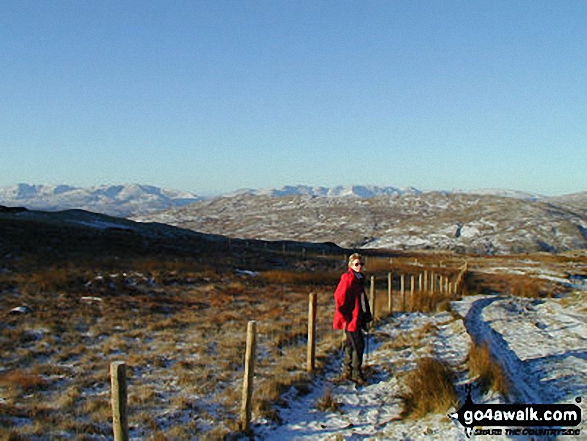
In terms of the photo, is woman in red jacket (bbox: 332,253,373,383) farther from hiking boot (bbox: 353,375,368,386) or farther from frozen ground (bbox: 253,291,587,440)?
frozen ground (bbox: 253,291,587,440)

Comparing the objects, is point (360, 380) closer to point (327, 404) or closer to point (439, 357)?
point (327, 404)

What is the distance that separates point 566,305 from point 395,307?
8.83 meters

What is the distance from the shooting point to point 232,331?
13.9 metres

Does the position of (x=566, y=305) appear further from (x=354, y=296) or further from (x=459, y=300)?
(x=354, y=296)

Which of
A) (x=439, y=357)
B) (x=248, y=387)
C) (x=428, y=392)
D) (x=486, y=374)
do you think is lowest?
(x=439, y=357)

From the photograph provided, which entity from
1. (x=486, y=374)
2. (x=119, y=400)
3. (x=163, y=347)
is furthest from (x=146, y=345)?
(x=486, y=374)

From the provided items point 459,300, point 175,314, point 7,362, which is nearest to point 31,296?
point 175,314

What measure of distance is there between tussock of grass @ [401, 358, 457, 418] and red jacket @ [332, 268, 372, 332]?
147 centimetres

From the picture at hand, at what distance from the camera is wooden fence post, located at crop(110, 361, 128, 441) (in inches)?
191

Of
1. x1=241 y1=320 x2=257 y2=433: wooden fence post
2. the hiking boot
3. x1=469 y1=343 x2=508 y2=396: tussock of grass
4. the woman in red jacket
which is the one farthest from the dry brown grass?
the woman in red jacket

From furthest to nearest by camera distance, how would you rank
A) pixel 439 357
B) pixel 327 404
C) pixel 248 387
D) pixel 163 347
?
pixel 163 347 → pixel 439 357 → pixel 327 404 → pixel 248 387

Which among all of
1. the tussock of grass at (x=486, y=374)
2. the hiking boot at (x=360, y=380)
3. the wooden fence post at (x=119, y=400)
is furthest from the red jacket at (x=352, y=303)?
the wooden fence post at (x=119, y=400)

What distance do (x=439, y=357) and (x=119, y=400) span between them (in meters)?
8.04

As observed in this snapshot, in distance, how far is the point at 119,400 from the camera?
493cm
